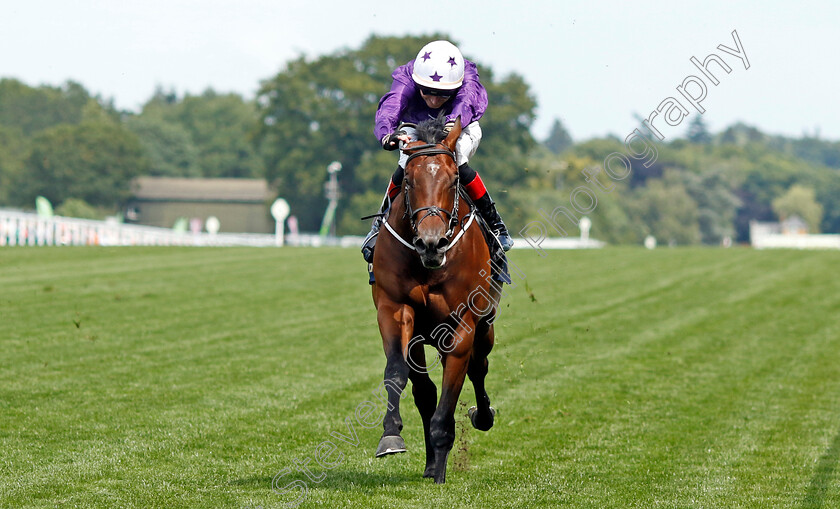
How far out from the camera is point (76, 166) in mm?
99062

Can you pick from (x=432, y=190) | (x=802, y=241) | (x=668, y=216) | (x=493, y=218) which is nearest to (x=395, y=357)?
(x=432, y=190)

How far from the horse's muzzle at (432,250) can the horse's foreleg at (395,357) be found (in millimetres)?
678

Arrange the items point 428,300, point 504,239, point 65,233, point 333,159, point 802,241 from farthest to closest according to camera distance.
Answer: point 802,241
point 333,159
point 65,233
point 504,239
point 428,300

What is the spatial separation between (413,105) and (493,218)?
1.22m

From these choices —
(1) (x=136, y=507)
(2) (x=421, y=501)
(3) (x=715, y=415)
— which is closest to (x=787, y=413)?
(3) (x=715, y=415)

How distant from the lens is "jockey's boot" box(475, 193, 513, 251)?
337 inches

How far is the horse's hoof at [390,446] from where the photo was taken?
23.3 ft

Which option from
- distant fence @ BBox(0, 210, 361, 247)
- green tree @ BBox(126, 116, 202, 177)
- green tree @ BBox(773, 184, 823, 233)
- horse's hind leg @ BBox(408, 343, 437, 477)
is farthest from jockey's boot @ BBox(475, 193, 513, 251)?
green tree @ BBox(773, 184, 823, 233)

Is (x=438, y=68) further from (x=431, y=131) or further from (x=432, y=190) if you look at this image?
(x=432, y=190)

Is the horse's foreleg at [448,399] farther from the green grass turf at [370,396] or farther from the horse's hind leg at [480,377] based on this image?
the horse's hind leg at [480,377]

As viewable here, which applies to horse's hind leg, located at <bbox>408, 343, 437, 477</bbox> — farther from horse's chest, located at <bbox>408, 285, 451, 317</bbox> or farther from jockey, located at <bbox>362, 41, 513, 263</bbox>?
jockey, located at <bbox>362, 41, 513, 263</bbox>

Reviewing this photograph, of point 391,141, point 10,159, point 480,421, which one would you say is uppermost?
point 10,159

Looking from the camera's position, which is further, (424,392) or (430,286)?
(424,392)

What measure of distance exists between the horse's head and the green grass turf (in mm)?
1922
